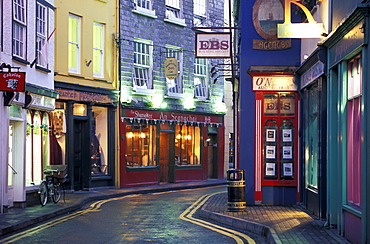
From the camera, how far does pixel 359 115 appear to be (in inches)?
416

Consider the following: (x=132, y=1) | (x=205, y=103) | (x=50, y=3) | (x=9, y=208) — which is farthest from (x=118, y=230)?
(x=205, y=103)

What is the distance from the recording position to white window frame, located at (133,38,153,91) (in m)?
28.0

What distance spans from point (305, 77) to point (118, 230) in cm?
642

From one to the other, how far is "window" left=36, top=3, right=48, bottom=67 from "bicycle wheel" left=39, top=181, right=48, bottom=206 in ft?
11.8

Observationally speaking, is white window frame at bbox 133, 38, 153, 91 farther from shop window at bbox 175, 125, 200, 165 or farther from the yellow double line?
the yellow double line

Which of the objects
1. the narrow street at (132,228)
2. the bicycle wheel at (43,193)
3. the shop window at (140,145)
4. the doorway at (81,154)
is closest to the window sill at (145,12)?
the shop window at (140,145)

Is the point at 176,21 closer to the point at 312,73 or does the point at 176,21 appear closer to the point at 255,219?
the point at 312,73

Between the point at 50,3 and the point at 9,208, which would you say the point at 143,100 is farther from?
the point at 9,208

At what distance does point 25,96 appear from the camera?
57.4 feet

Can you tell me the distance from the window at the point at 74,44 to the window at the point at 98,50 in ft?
3.89

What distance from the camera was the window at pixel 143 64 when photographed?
91.9ft

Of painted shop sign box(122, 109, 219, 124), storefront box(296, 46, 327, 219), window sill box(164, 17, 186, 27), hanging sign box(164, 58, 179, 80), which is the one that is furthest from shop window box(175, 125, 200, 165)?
storefront box(296, 46, 327, 219)

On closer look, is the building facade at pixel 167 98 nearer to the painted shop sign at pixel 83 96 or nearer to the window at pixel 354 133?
the painted shop sign at pixel 83 96

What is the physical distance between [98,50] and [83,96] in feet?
8.15
